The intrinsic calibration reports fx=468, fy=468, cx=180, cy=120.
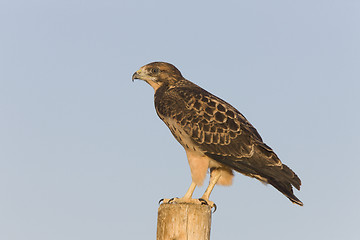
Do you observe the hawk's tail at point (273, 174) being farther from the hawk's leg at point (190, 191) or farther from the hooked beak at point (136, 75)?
the hooked beak at point (136, 75)

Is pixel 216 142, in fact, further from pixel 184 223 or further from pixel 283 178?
pixel 184 223

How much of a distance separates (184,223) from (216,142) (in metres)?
2.18

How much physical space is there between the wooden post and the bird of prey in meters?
1.16

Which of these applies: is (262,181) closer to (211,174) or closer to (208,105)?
(211,174)

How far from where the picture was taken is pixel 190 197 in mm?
8164

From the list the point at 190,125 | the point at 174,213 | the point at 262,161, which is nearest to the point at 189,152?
the point at 190,125

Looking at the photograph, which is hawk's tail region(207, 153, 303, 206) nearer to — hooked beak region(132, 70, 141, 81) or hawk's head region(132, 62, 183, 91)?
hawk's head region(132, 62, 183, 91)

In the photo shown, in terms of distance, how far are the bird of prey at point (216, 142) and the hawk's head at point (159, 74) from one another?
46cm

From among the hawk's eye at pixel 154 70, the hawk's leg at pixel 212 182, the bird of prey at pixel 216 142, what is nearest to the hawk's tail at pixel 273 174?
the bird of prey at pixel 216 142

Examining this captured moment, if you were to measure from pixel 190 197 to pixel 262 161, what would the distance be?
1407 mm

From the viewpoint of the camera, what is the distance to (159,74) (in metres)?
9.37

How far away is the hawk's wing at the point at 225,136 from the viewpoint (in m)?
8.06

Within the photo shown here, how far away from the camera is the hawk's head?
9.37 meters

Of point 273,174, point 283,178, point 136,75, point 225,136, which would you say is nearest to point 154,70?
point 136,75
